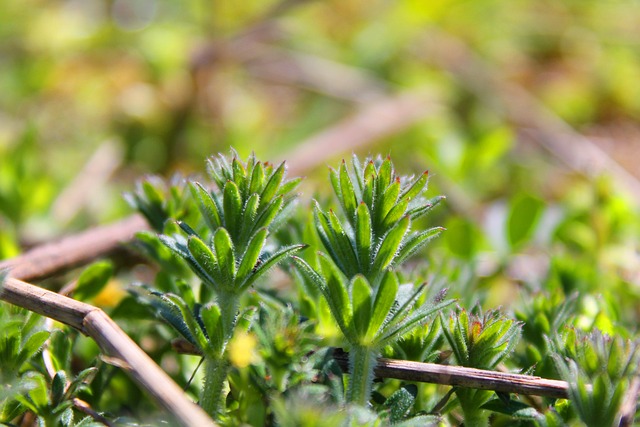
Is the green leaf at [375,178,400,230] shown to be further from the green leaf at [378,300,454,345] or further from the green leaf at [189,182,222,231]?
the green leaf at [189,182,222,231]

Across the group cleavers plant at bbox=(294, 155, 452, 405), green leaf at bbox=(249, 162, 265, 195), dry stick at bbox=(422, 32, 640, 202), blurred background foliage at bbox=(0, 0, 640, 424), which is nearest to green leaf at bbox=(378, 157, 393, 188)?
cleavers plant at bbox=(294, 155, 452, 405)

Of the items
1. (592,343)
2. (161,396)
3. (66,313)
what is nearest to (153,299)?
(66,313)

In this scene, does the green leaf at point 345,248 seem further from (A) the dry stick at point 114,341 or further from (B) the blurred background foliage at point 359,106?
(B) the blurred background foliage at point 359,106

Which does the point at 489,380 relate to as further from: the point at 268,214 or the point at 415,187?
the point at 268,214

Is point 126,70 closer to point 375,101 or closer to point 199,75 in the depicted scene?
point 199,75

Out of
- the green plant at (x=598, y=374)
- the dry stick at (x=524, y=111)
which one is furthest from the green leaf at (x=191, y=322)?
the dry stick at (x=524, y=111)

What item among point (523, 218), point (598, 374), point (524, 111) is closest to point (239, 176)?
point (598, 374)
